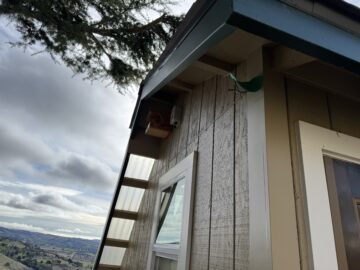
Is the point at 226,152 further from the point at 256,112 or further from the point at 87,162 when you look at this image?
the point at 87,162

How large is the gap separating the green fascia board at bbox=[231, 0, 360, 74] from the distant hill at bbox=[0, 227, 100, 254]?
352 cm

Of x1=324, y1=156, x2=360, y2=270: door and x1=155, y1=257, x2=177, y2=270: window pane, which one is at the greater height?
x1=324, y1=156, x2=360, y2=270: door

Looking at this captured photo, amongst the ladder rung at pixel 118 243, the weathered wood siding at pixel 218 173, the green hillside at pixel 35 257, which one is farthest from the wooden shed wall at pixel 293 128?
the green hillside at pixel 35 257

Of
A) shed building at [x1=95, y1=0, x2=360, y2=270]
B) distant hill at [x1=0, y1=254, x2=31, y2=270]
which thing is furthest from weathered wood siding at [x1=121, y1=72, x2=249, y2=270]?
distant hill at [x1=0, y1=254, x2=31, y2=270]

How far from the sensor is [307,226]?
0.87m

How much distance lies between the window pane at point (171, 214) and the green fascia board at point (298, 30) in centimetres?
127

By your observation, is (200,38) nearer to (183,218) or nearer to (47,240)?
(183,218)

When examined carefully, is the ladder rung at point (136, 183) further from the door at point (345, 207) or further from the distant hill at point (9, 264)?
the distant hill at point (9, 264)

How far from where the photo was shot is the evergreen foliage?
3.15 metres

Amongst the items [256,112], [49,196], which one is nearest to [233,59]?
[256,112]

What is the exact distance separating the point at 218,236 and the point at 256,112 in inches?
22.0

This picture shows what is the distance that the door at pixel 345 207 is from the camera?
925mm

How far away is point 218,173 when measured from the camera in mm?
1289

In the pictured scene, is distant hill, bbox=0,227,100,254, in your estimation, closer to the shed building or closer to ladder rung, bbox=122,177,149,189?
ladder rung, bbox=122,177,149,189
